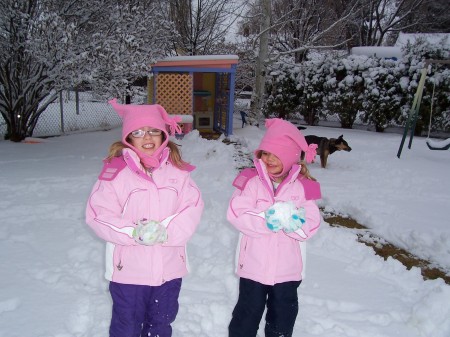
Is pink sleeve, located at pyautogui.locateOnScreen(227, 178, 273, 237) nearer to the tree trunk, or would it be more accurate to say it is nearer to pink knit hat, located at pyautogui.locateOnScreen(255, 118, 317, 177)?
pink knit hat, located at pyautogui.locateOnScreen(255, 118, 317, 177)

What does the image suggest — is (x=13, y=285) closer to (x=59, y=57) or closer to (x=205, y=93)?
(x=59, y=57)

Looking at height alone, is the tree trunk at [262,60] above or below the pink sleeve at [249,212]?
above

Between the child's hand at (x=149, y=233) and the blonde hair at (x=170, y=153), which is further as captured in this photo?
the blonde hair at (x=170, y=153)

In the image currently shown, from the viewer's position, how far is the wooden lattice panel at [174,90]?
11.7 m

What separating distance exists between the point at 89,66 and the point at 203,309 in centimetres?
633

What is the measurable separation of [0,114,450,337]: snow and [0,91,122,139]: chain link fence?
4159mm

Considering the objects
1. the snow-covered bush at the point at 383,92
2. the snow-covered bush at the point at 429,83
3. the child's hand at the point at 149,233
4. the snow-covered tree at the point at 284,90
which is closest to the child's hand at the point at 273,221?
the child's hand at the point at 149,233

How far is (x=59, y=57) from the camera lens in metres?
7.79

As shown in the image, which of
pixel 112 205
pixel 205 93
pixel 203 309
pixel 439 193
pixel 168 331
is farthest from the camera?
pixel 205 93

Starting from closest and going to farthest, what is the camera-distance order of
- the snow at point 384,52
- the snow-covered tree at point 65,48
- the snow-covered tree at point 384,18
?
the snow-covered tree at point 65,48 < the snow at point 384,52 < the snow-covered tree at point 384,18

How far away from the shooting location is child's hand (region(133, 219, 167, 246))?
7.02 feet

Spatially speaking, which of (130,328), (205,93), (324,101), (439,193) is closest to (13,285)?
(130,328)

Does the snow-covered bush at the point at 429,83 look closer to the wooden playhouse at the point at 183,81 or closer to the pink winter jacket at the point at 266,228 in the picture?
the wooden playhouse at the point at 183,81

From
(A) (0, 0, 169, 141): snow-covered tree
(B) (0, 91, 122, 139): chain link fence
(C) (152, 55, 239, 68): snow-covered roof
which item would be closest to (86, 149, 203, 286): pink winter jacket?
(A) (0, 0, 169, 141): snow-covered tree
